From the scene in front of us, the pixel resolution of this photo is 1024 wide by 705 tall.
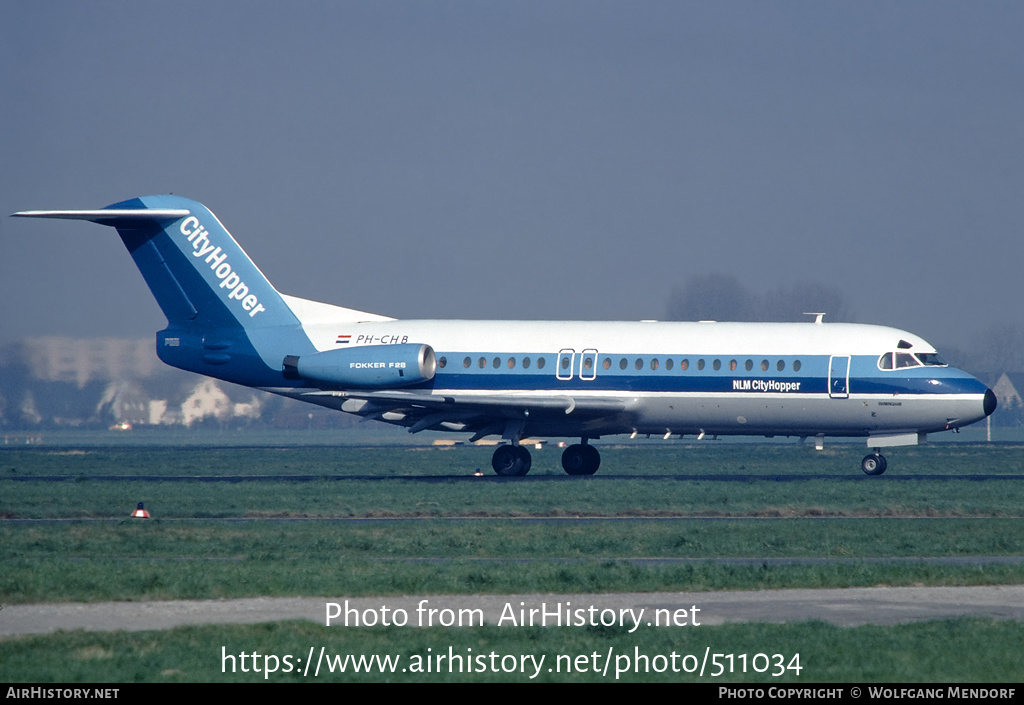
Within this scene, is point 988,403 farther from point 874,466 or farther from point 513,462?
point 513,462

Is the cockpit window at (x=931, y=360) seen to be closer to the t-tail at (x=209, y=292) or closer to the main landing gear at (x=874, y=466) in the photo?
the main landing gear at (x=874, y=466)

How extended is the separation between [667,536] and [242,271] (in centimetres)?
2290

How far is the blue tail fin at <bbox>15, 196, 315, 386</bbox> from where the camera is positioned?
Answer: 4231cm

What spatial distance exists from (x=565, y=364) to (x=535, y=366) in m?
0.94

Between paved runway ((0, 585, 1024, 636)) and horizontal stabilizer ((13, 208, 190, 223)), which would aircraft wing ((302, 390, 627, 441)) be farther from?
paved runway ((0, 585, 1024, 636))

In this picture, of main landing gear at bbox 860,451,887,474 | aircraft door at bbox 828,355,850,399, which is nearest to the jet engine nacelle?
aircraft door at bbox 828,355,850,399

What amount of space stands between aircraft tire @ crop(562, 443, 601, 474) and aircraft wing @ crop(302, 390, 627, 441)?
→ 95.3 inches

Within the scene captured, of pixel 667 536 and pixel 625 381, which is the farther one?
pixel 625 381

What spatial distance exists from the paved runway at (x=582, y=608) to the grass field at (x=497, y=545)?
22.9 inches

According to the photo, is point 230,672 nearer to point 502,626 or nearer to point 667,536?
point 502,626

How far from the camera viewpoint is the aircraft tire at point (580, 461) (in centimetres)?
4256

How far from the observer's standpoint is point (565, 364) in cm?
4012

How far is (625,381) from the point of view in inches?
1561

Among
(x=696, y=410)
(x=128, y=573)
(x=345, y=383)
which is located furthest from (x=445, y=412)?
(x=128, y=573)
